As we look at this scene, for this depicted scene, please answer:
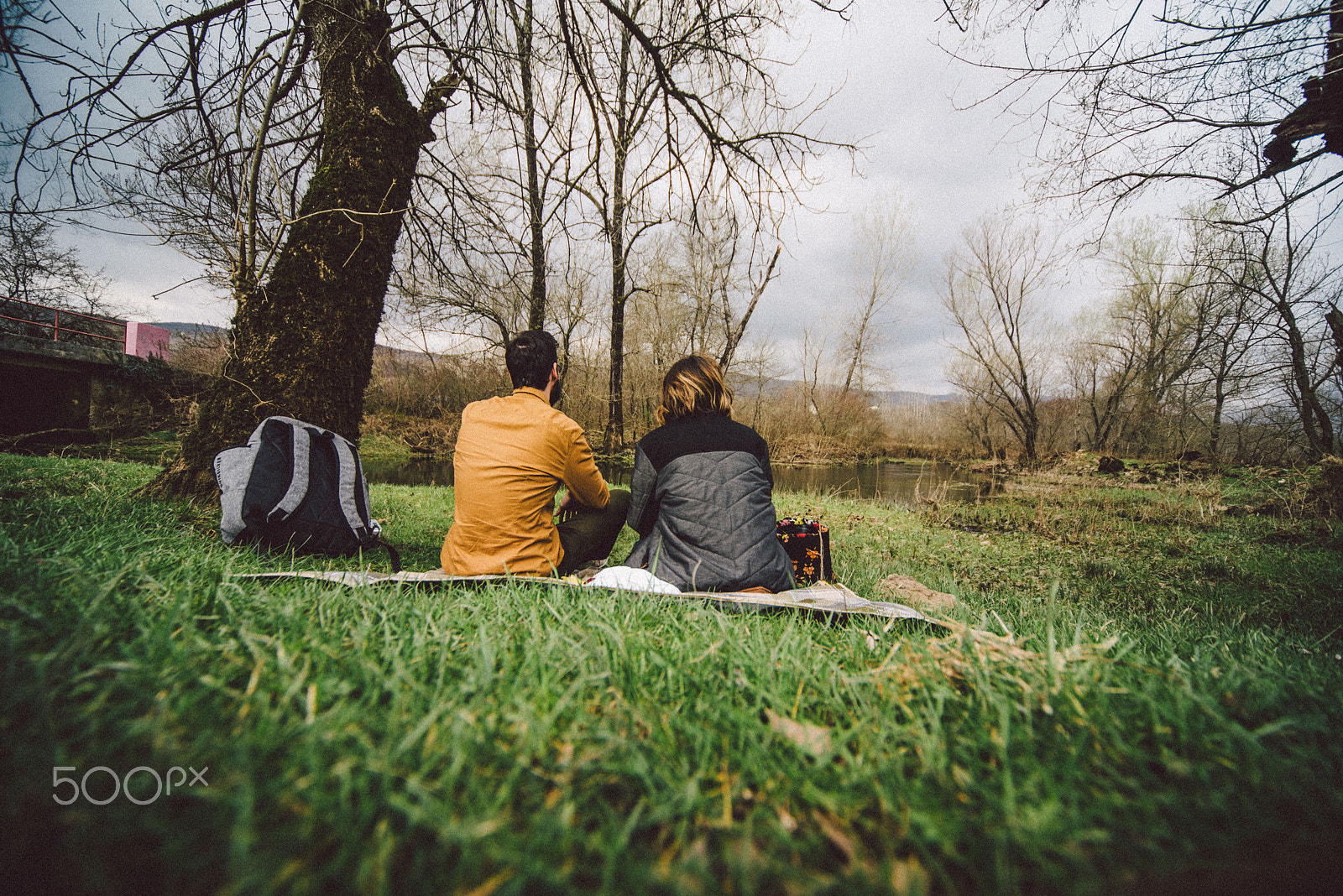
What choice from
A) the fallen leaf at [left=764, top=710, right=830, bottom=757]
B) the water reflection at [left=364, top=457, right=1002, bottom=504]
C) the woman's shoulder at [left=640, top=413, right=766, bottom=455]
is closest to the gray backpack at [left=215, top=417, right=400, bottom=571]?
the woman's shoulder at [left=640, top=413, right=766, bottom=455]

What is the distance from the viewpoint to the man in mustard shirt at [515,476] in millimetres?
2379

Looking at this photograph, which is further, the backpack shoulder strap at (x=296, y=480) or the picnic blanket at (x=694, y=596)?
the backpack shoulder strap at (x=296, y=480)

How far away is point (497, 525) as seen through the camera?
7.80ft

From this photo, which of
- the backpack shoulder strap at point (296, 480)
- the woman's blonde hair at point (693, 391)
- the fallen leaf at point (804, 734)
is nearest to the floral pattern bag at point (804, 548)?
the woman's blonde hair at point (693, 391)

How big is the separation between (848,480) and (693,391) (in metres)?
14.1

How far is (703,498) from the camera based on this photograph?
2.31m

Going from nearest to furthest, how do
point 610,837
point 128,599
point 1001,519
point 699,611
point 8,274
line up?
point 610,837 → point 128,599 → point 699,611 → point 8,274 → point 1001,519

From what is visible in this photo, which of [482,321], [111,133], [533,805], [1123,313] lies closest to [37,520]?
[111,133]

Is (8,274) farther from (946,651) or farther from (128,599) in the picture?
(946,651)

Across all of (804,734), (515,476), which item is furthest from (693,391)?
(804,734)

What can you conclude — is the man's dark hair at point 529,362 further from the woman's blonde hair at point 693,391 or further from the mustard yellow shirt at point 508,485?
the woman's blonde hair at point 693,391

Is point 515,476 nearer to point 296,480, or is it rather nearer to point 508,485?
point 508,485

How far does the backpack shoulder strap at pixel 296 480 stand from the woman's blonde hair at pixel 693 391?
74.5 inches

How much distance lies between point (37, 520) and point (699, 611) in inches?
123
